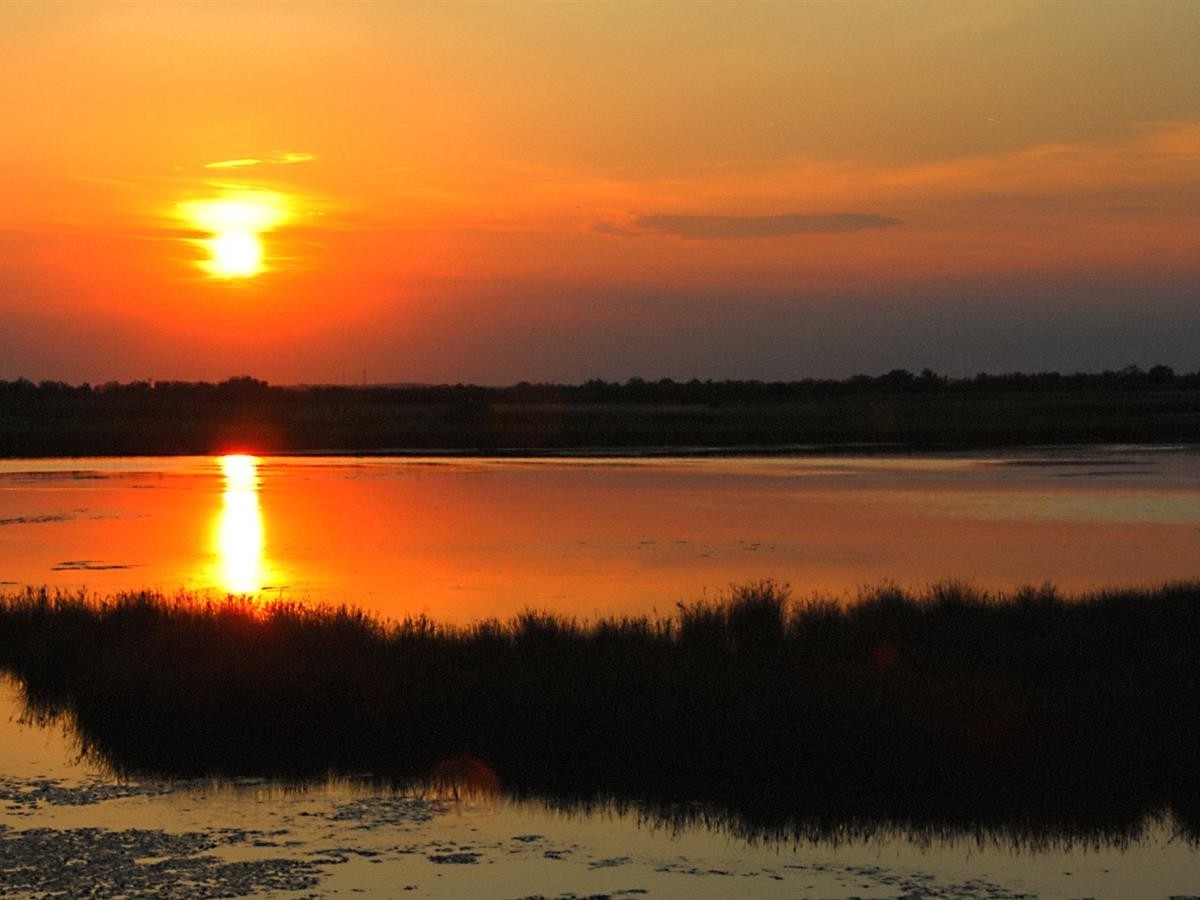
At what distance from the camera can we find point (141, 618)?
1523cm

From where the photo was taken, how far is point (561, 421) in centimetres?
8012

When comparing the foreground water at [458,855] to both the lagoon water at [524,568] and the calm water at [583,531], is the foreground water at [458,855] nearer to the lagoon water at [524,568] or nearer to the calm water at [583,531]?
the lagoon water at [524,568]

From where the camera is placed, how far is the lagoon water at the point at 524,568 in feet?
29.5

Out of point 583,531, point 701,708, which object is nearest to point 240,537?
point 583,531

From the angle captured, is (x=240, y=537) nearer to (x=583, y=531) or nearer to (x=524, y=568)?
(x=583, y=531)

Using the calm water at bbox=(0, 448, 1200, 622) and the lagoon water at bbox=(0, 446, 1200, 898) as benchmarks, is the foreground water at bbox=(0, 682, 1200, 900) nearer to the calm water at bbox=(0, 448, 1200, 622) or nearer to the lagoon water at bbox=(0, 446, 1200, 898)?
the lagoon water at bbox=(0, 446, 1200, 898)

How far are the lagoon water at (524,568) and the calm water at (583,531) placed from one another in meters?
0.11

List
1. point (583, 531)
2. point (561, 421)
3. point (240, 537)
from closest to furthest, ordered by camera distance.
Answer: point (240, 537) < point (583, 531) < point (561, 421)

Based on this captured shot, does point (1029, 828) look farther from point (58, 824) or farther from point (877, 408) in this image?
point (877, 408)

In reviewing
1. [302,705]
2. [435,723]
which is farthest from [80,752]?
[435,723]

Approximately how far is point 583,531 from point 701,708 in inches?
586

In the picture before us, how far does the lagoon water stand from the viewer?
8.98m

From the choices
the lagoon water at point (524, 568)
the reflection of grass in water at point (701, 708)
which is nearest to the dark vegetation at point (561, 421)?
the lagoon water at point (524, 568)

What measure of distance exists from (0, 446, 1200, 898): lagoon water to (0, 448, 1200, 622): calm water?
0.11 meters
